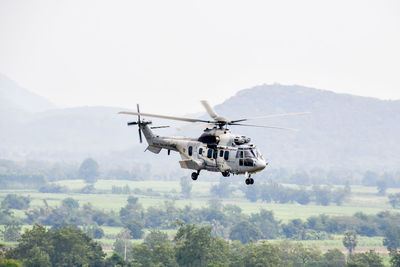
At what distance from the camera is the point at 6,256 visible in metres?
197

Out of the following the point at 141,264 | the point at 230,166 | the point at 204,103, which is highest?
the point at 204,103

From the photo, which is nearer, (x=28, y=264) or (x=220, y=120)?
(x=220, y=120)

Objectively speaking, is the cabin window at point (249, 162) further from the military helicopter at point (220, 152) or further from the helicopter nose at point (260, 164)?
the helicopter nose at point (260, 164)

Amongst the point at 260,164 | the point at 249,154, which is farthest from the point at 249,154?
the point at 260,164

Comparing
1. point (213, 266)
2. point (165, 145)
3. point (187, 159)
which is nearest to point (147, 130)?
point (165, 145)

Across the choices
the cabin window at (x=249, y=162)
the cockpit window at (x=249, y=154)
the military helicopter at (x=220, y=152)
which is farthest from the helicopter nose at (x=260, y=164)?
the cockpit window at (x=249, y=154)

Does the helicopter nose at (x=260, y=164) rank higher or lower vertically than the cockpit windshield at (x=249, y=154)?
lower

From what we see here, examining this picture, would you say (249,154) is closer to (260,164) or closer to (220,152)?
(260,164)

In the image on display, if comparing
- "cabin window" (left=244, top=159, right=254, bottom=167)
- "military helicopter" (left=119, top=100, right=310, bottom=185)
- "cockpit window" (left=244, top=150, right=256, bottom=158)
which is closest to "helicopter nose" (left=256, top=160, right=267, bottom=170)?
"military helicopter" (left=119, top=100, right=310, bottom=185)

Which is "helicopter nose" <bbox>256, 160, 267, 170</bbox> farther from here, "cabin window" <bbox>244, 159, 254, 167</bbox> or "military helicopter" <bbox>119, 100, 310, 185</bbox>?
"cabin window" <bbox>244, 159, 254, 167</bbox>

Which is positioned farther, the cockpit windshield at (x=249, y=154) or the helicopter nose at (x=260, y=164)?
the cockpit windshield at (x=249, y=154)

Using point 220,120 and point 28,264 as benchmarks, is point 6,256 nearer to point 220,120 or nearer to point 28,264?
point 28,264

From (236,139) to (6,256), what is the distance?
14828 cm

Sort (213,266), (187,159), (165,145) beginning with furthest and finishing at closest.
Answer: (213,266), (165,145), (187,159)
